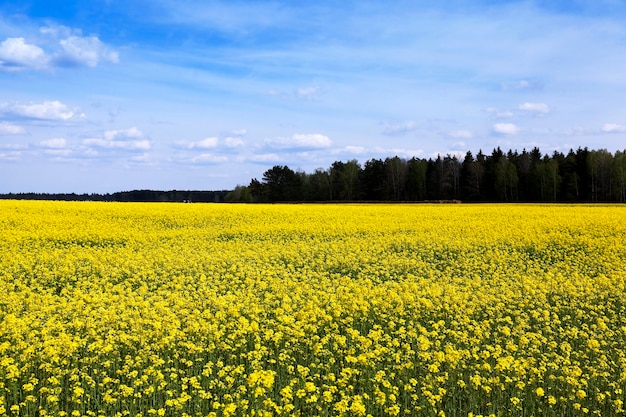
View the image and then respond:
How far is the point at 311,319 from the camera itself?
32.3 ft

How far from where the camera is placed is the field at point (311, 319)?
24.1ft

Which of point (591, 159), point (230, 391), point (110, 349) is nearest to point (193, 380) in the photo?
point (230, 391)

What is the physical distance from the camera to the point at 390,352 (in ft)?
29.3

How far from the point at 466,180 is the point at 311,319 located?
7885cm

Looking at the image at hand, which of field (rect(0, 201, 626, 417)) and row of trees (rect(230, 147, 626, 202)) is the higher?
row of trees (rect(230, 147, 626, 202))

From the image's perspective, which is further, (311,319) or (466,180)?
(466,180)

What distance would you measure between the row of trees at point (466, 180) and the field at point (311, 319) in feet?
173

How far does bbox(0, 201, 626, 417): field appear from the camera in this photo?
7.34 m

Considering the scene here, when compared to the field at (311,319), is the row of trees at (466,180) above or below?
above

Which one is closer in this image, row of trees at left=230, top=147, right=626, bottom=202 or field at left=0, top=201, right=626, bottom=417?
field at left=0, top=201, right=626, bottom=417

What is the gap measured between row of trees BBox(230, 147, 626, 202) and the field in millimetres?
52708

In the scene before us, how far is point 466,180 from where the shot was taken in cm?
8456

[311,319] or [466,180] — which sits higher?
[466,180]

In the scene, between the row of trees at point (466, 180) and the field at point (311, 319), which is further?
the row of trees at point (466, 180)
